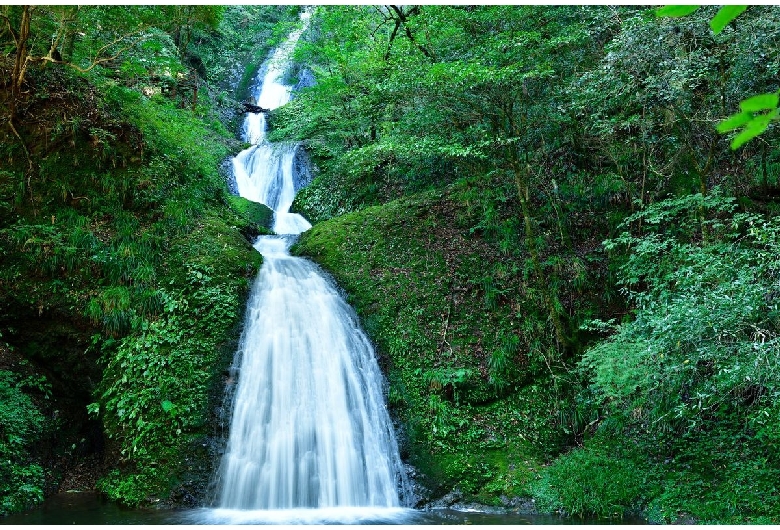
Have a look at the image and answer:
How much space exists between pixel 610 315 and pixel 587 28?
5295 millimetres

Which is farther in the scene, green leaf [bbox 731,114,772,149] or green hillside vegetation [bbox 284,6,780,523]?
green hillside vegetation [bbox 284,6,780,523]

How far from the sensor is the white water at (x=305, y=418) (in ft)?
23.3

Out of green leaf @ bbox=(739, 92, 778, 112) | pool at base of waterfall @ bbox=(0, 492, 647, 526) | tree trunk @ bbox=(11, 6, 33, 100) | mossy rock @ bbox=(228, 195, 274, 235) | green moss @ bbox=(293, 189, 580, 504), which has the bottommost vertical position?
pool at base of waterfall @ bbox=(0, 492, 647, 526)

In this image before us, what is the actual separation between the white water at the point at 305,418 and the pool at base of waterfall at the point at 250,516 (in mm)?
48

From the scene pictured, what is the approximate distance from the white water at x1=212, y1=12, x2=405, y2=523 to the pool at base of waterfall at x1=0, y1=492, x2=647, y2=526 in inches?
1.9

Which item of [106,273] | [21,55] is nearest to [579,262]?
[106,273]

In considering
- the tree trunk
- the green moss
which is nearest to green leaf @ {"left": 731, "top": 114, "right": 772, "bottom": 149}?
the green moss

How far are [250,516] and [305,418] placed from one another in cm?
163

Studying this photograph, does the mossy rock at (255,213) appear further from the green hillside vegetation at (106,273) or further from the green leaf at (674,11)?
the green leaf at (674,11)

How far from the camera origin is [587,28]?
32.1ft

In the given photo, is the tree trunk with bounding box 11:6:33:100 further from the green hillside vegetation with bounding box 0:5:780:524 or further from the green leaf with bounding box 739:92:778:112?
the green leaf with bounding box 739:92:778:112

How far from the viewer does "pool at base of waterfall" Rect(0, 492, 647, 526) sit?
6262 mm

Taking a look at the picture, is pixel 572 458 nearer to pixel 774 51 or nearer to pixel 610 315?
pixel 610 315

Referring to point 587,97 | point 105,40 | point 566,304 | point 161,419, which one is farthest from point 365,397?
point 105,40
